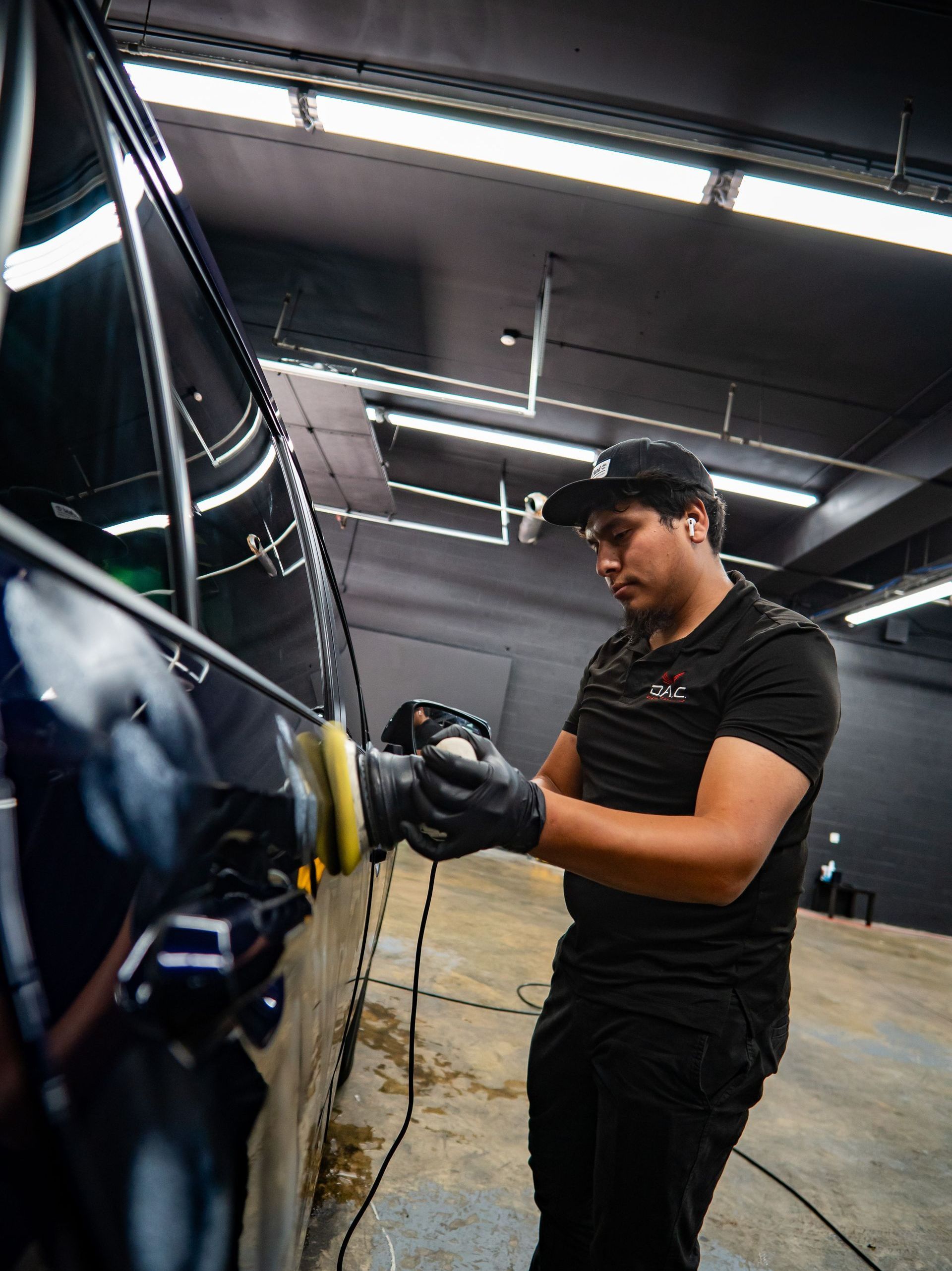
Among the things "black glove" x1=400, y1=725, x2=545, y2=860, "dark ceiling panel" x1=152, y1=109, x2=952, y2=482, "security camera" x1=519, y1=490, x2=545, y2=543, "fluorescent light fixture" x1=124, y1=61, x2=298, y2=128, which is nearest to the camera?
"black glove" x1=400, y1=725, x2=545, y2=860

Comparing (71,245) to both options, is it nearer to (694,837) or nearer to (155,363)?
(155,363)

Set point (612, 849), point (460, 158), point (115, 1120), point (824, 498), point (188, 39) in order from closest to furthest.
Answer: point (115, 1120), point (612, 849), point (188, 39), point (460, 158), point (824, 498)

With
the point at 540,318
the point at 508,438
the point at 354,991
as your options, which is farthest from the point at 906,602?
the point at 354,991

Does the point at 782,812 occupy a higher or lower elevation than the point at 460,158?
lower

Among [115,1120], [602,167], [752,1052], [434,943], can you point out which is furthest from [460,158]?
[115,1120]

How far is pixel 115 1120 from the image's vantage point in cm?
33

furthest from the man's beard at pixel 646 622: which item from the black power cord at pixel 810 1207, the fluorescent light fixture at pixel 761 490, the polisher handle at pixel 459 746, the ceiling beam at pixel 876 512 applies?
the ceiling beam at pixel 876 512

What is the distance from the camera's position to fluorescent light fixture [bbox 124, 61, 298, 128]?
3758 millimetres

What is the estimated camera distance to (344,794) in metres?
0.75

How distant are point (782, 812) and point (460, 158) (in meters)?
5.33

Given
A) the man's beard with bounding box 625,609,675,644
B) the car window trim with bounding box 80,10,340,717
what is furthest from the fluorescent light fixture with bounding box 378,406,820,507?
the car window trim with bounding box 80,10,340,717

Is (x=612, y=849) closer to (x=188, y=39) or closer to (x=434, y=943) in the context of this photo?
(x=434, y=943)

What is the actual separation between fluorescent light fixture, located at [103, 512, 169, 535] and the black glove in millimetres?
485

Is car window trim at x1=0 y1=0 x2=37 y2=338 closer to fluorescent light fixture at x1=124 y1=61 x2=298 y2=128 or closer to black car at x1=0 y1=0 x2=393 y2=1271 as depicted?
black car at x1=0 y1=0 x2=393 y2=1271
